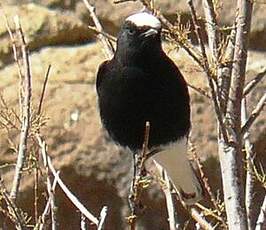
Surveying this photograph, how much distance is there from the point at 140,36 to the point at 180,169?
0.36 metres

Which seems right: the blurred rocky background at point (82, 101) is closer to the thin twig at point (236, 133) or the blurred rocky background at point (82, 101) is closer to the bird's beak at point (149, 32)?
the bird's beak at point (149, 32)

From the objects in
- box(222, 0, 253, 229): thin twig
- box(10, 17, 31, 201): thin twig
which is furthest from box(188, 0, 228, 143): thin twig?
box(10, 17, 31, 201): thin twig

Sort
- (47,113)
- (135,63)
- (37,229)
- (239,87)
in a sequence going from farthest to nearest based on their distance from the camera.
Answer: (47,113) → (135,63) → (37,229) → (239,87)

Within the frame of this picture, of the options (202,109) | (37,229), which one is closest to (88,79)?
(202,109)

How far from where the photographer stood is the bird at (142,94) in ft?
6.23

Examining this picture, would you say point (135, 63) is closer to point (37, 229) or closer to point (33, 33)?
point (37, 229)

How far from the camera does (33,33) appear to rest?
279 cm

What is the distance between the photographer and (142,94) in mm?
1910

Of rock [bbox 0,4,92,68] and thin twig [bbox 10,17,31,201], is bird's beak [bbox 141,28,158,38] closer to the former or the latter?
thin twig [bbox 10,17,31,201]

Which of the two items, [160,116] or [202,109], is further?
[202,109]

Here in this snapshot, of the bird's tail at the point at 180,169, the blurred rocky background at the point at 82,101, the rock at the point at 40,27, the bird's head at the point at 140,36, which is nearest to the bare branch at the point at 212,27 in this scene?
the bird's head at the point at 140,36

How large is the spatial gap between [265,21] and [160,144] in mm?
914

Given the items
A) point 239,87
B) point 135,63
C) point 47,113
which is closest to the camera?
point 239,87

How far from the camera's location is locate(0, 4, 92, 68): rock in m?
2.79
